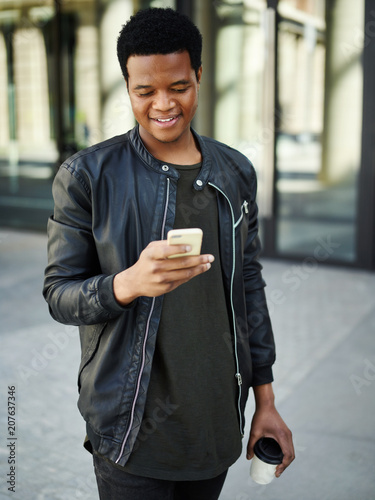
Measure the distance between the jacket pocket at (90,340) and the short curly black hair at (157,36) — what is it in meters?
0.64

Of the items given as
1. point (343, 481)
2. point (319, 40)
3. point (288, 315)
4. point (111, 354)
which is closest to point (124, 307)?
point (111, 354)

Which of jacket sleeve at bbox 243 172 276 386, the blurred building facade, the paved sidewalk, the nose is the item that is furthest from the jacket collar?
the blurred building facade

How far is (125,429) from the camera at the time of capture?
155 cm

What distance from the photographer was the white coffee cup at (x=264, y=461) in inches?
72.6

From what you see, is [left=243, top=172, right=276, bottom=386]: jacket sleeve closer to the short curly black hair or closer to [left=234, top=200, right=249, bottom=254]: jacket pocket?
[left=234, top=200, right=249, bottom=254]: jacket pocket

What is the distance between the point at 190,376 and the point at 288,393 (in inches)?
111

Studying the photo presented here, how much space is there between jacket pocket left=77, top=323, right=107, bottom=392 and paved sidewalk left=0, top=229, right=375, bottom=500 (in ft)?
5.73

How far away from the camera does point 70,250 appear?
153cm

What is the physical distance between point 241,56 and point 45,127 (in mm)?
4014

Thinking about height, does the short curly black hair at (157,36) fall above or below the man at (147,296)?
above

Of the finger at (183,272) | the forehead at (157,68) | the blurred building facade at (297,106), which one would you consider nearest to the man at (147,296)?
the forehead at (157,68)

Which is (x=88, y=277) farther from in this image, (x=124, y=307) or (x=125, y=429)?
(x=125, y=429)

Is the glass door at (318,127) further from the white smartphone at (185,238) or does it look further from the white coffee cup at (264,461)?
the white smartphone at (185,238)

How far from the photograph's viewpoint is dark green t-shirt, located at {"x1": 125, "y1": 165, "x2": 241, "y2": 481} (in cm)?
156
